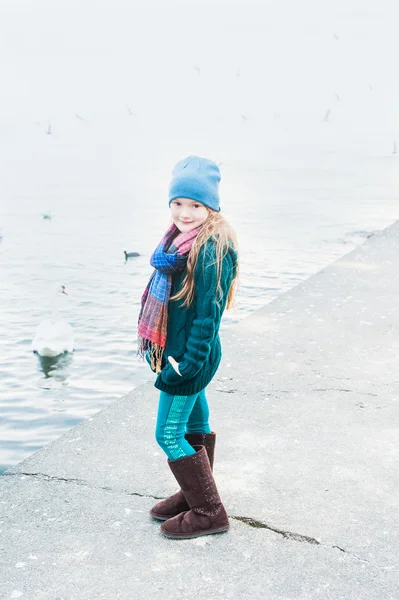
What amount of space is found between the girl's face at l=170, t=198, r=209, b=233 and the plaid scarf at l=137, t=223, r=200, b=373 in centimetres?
2

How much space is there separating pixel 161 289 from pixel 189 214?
28 centimetres

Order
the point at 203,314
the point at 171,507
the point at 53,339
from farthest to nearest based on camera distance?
1. the point at 53,339
2. the point at 171,507
3. the point at 203,314

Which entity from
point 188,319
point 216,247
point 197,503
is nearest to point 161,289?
point 188,319

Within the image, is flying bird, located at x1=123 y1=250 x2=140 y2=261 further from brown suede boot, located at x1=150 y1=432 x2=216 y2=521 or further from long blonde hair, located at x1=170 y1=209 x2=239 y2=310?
long blonde hair, located at x1=170 y1=209 x2=239 y2=310

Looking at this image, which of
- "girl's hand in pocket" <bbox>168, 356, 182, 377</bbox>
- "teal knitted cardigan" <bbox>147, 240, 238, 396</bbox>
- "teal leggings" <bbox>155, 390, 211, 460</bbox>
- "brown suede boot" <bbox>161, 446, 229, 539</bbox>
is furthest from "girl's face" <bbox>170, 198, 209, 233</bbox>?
"brown suede boot" <bbox>161, 446, 229, 539</bbox>

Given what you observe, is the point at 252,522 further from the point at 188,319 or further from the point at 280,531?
the point at 188,319

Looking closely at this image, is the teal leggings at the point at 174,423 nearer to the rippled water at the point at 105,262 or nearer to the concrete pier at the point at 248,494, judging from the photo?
the concrete pier at the point at 248,494

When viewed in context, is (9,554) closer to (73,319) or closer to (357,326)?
(357,326)

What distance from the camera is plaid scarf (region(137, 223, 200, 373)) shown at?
2.81 metres

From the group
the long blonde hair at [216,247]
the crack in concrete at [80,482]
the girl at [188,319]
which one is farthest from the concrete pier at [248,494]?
the long blonde hair at [216,247]

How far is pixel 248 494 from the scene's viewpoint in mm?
3250

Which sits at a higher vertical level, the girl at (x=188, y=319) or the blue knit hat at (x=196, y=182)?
the blue knit hat at (x=196, y=182)

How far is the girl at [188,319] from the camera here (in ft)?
9.08

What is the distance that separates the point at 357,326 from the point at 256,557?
287 centimetres
